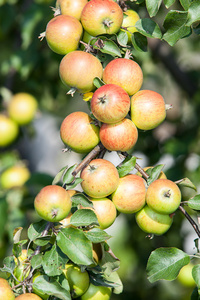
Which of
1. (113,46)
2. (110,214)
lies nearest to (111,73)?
(113,46)

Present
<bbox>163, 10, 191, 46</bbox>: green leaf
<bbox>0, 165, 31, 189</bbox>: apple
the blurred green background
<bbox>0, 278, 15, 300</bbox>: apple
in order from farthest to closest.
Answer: <bbox>0, 165, 31, 189</bbox>: apple
the blurred green background
<bbox>163, 10, 191, 46</bbox>: green leaf
<bbox>0, 278, 15, 300</bbox>: apple

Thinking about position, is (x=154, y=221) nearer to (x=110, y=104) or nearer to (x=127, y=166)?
(x=127, y=166)

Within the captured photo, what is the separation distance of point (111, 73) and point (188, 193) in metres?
1.01

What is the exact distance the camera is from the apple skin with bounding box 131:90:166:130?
2.96 feet

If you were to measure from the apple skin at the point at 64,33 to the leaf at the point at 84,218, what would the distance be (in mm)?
400

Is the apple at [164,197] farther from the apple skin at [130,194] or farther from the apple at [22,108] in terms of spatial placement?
the apple at [22,108]

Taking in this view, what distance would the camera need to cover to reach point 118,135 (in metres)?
0.87

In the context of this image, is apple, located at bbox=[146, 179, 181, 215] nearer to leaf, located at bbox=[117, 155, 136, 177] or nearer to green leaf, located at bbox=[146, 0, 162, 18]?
leaf, located at bbox=[117, 155, 136, 177]

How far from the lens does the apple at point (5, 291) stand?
2.67ft

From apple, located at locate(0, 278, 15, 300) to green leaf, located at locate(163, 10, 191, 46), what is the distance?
2.19ft

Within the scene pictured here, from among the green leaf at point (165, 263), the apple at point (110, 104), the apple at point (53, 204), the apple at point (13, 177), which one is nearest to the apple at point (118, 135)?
the apple at point (110, 104)

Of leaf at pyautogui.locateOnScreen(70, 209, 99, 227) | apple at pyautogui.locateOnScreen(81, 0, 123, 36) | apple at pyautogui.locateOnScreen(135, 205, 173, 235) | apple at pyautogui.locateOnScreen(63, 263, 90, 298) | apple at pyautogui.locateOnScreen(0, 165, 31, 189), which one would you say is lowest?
apple at pyautogui.locateOnScreen(0, 165, 31, 189)

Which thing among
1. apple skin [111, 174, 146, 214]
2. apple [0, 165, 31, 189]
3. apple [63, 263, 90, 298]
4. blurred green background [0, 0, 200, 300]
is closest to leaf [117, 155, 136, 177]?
→ apple skin [111, 174, 146, 214]

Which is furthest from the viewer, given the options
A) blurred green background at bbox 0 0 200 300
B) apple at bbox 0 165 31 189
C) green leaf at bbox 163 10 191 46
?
apple at bbox 0 165 31 189
